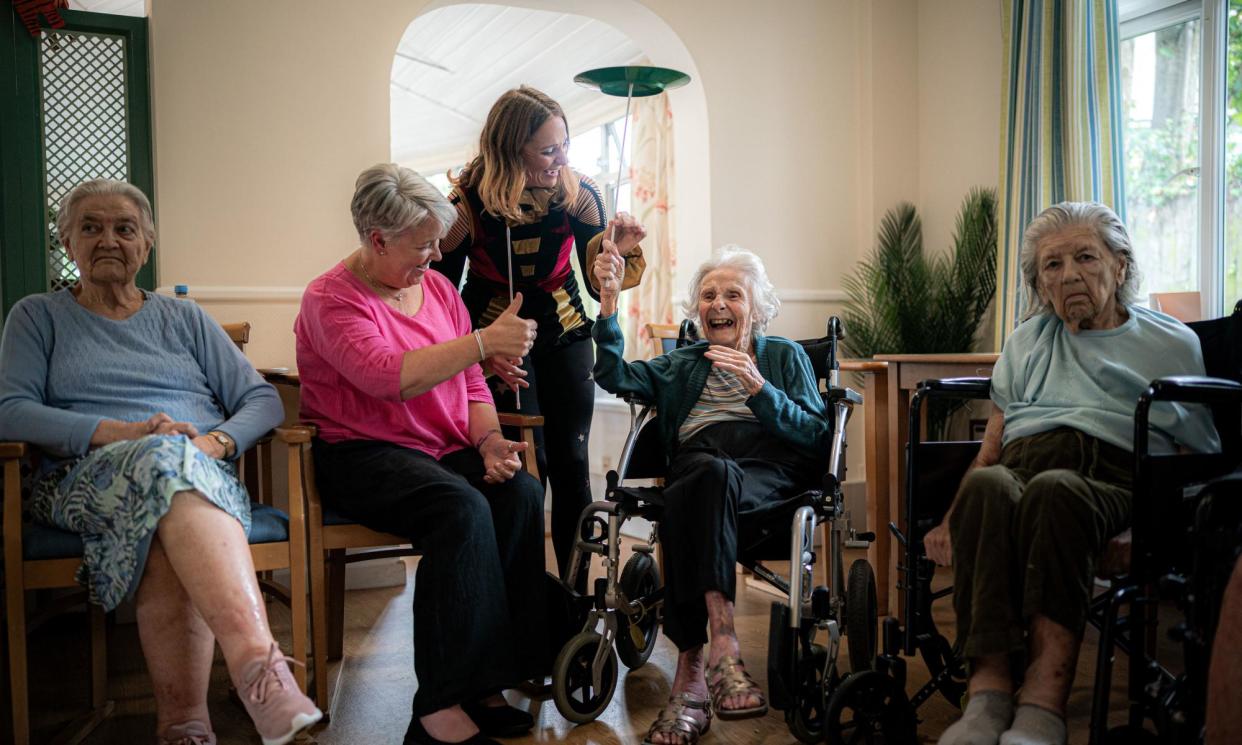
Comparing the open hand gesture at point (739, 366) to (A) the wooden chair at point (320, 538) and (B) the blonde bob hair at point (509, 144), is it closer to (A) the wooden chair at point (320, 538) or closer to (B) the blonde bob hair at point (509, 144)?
(B) the blonde bob hair at point (509, 144)

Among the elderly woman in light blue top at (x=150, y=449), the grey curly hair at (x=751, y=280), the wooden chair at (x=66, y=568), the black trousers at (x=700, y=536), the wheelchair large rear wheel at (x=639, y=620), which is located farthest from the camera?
the grey curly hair at (x=751, y=280)

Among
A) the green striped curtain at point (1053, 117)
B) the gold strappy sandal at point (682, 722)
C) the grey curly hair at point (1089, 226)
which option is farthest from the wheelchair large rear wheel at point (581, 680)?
the green striped curtain at point (1053, 117)

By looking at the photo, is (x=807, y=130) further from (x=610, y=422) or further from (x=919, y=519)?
(x=919, y=519)

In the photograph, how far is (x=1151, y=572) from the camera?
5.29ft

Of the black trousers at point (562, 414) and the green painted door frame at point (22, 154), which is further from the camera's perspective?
the green painted door frame at point (22, 154)

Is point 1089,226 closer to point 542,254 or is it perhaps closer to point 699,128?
point 542,254

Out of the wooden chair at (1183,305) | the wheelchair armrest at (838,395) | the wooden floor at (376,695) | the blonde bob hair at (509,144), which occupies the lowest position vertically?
the wooden floor at (376,695)

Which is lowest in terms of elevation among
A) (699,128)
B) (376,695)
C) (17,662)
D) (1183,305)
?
(376,695)

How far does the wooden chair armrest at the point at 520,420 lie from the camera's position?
2340 mm

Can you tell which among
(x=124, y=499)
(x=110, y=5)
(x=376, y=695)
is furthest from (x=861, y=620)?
(x=110, y=5)

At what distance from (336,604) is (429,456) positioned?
680mm

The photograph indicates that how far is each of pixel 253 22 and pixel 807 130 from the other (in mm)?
2261

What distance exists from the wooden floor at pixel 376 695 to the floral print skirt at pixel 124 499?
452 mm

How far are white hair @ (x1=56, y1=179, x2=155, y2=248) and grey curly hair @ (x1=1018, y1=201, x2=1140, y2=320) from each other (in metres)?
1.88
